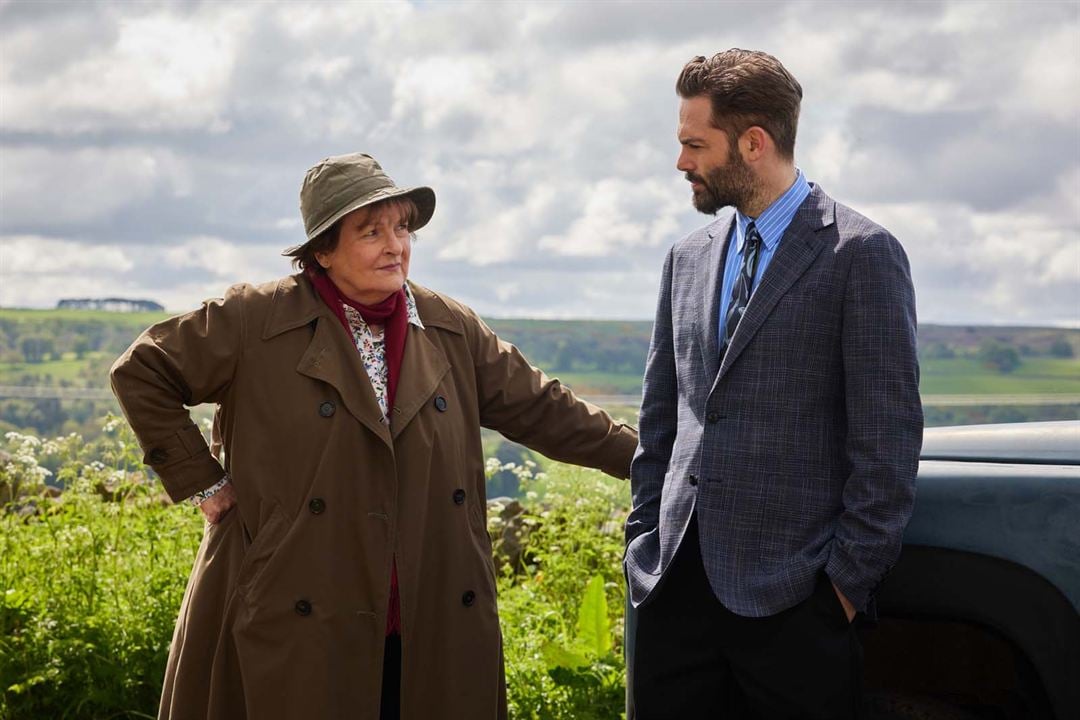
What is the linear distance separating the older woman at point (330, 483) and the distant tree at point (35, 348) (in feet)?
129

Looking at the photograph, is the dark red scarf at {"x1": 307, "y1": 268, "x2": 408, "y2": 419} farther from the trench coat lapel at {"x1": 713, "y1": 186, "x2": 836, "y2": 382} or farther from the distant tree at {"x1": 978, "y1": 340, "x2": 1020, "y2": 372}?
the distant tree at {"x1": 978, "y1": 340, "x2": 1020, "y2": 372}

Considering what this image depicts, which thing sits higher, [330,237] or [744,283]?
[330,237]

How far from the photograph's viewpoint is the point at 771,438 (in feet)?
9.35

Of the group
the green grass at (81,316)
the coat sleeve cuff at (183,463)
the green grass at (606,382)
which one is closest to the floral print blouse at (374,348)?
the coat sleeve cuff at (183,463)

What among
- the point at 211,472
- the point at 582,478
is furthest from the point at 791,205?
the point at 582,478

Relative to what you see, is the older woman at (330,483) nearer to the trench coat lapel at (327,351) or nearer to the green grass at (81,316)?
the trench coat lapel at (327,351)

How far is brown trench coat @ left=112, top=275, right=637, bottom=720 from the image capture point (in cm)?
333

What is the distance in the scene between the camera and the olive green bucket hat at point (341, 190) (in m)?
3.46

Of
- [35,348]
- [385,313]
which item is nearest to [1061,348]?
[35,348]

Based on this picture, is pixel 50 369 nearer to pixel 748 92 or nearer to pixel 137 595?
pixel 137 595

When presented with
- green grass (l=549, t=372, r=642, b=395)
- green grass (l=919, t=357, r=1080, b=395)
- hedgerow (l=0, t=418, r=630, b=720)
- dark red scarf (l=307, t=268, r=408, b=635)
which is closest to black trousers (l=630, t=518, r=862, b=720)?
dark red scarf (l=307, t=268, r=408, b=635)

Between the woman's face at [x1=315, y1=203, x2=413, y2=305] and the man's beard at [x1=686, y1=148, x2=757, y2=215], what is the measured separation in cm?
91

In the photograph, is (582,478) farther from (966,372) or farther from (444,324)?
(966,372)

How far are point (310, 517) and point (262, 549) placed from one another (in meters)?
0.16
